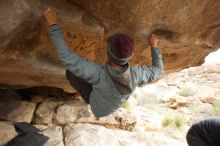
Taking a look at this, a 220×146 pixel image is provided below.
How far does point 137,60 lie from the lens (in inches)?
263

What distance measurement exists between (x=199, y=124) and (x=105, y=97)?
1.23 metres

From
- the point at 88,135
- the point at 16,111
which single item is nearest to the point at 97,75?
the point at 88,135

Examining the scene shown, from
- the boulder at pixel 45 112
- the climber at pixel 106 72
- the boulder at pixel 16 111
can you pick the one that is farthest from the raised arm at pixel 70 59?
the boulder at pixel 45 112

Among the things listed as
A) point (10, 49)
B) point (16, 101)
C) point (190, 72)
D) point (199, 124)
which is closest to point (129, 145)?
point (16, 101)

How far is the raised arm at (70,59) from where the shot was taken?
3.93m

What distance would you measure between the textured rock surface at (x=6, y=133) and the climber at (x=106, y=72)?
1.73 m

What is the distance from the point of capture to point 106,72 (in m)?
4.09

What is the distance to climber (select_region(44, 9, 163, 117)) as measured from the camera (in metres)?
3.82

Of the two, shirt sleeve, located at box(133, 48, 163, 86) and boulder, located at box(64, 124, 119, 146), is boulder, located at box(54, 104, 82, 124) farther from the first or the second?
shirt sleeve, located at box(133, 48, 163, 86)

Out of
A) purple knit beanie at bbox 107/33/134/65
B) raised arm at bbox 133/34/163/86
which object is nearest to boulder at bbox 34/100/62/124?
raised arm at bbox 133/34/163/86

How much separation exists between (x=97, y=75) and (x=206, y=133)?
150 cm

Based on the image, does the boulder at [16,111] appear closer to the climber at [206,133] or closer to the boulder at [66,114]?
the boulder at [66,114]

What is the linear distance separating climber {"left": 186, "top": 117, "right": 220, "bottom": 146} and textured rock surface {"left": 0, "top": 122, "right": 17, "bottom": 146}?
2.75 m

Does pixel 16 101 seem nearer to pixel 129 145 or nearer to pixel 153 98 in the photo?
pixel 129 145
